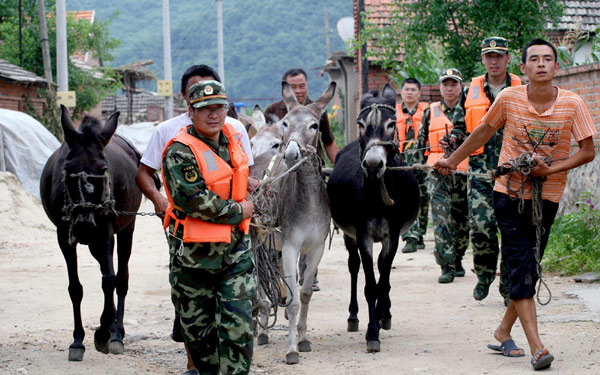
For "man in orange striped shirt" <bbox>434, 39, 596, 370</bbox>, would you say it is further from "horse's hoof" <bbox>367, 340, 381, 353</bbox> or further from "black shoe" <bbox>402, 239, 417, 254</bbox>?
"black shoe" <bbox>402, 239, 417, 254</bbox>

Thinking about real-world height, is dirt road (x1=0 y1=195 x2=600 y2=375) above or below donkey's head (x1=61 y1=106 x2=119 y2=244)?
below

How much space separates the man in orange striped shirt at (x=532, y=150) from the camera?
6840 mm

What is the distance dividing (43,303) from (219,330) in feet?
17.0

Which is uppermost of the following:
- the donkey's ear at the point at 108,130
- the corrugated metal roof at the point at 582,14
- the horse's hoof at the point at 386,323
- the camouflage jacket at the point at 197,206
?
the corrugated metal roof at the point at 582,14

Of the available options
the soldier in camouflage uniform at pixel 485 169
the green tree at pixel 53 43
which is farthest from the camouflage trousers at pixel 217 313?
the green tree at pixel 53 43

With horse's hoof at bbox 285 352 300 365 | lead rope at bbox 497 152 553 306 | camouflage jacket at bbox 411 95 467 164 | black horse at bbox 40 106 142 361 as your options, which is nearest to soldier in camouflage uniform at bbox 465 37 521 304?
camouflage jacket at bbox 411 95 467 164

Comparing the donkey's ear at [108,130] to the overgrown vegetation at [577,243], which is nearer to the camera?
the donkey's ear at [108,130]

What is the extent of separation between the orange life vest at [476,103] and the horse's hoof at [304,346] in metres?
3.08

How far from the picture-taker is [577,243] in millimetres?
11875

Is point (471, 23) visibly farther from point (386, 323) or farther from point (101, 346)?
point (101, 346)

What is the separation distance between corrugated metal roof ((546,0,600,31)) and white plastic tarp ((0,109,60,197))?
13244 mm

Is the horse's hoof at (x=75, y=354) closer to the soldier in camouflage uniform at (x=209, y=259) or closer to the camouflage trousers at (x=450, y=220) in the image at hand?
the soldier in camouflage uniform at (x=209, y=259)

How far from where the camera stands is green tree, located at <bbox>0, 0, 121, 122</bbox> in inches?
1383

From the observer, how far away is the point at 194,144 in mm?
5781
